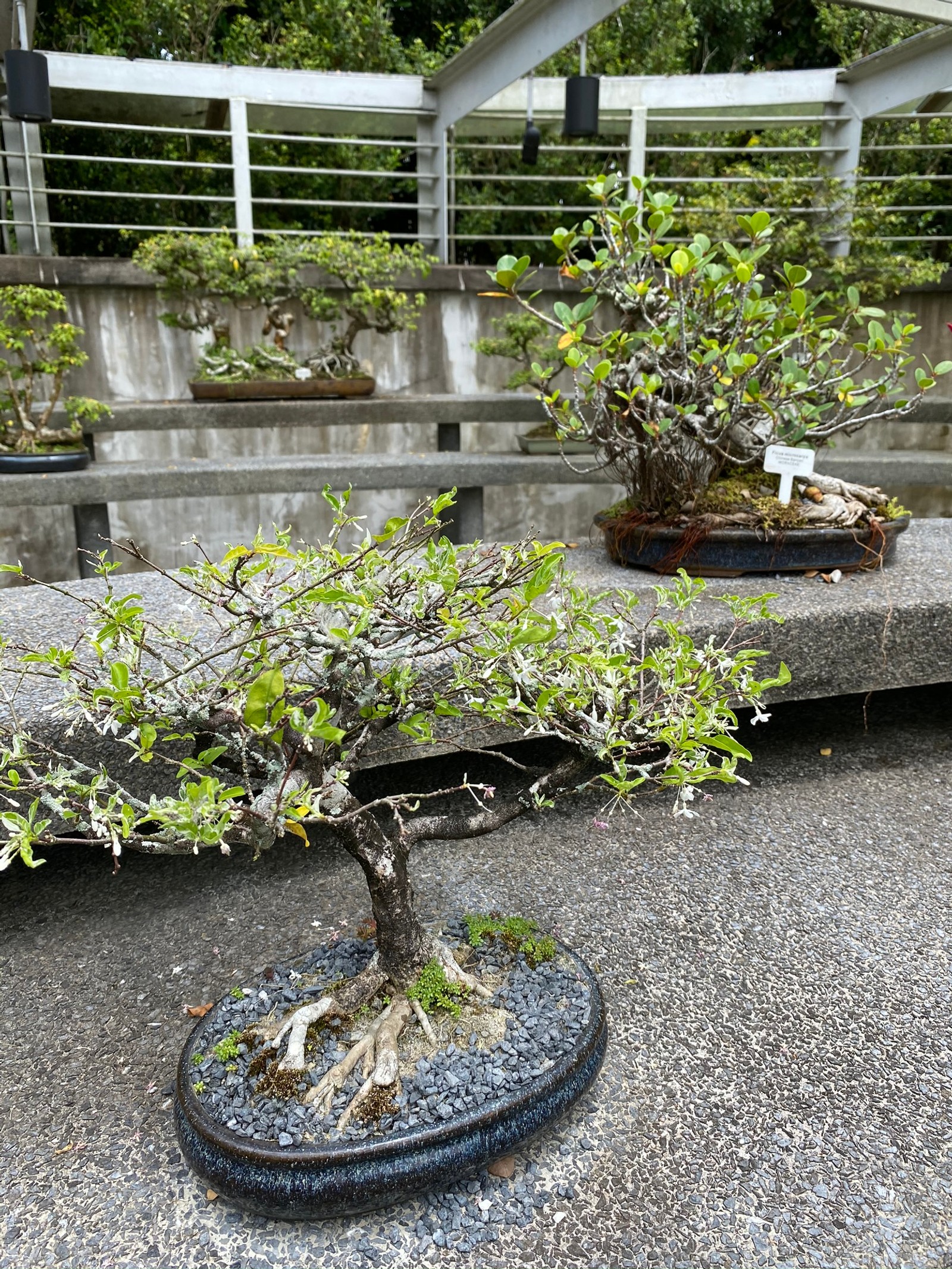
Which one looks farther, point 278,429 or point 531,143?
point 278,429

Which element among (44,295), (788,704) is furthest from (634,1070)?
(44,295)

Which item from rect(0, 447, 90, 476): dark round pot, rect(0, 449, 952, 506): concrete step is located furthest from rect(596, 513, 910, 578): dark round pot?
rect(0, 447, 90, 476): dark round pot

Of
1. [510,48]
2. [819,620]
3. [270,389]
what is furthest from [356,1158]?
[510,48]

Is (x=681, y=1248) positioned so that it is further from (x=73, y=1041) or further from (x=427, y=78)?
(x=427, y=78)

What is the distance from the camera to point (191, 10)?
787cm

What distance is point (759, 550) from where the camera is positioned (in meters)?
2.91

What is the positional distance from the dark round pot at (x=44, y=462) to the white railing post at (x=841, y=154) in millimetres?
4919

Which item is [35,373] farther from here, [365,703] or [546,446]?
[365,703]

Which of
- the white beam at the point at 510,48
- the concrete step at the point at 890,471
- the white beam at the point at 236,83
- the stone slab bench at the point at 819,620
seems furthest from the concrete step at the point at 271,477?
the white beam at the point at 236,83

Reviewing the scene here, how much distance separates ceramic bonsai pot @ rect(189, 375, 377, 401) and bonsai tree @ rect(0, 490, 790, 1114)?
4.25 meters

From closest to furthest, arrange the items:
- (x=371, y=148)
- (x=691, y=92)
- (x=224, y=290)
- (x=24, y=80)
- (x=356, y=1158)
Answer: (x=356, y=1158) < (x=24, y=80) < (x=224, y=290) < (x=691, y=92) < (x=371, y=148)

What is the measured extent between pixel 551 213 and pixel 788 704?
667 cm

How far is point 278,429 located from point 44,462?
1.78 meters

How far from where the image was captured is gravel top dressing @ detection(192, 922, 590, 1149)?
1.36 meters
